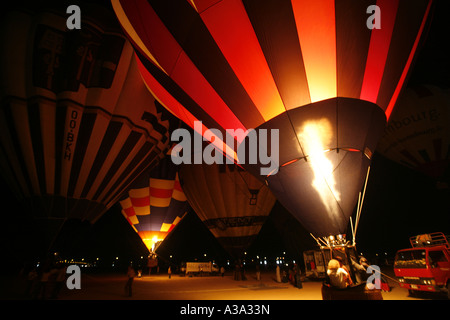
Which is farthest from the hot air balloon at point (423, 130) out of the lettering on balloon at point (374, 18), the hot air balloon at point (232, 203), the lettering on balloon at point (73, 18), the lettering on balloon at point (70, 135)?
the lettering on balloon at point (73, 18)

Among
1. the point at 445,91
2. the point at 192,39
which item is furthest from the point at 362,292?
the point at 445,91

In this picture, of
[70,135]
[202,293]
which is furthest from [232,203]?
[70,135]

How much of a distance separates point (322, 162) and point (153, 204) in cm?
1051

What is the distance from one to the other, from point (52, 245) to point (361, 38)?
7622 millimetres

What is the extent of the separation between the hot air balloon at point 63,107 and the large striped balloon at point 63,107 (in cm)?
2

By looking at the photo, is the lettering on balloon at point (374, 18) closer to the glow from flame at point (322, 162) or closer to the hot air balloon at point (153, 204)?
the glow from flame at point (322, 162)

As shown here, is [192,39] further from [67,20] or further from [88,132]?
[67,20]

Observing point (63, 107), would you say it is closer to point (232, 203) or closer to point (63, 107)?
point (63, 107)

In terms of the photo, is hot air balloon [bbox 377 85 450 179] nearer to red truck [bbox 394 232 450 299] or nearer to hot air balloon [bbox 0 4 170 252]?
red truck [bbox 394 232 450 299]

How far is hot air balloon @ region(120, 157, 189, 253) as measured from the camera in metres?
12.3

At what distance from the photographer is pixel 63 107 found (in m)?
6.91

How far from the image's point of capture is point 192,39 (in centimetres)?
350

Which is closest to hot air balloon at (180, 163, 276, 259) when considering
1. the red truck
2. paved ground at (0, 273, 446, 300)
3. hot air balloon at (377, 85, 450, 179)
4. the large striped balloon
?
paved ground at (0, 273, 446, 300)

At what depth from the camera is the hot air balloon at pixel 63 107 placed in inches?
265
